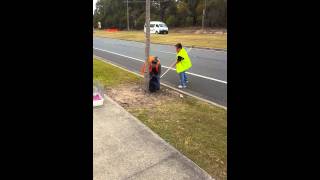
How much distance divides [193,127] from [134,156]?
175 centimetres

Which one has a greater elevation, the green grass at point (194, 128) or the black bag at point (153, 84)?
the black bag at point (153, 84)

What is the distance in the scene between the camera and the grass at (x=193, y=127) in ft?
14.1

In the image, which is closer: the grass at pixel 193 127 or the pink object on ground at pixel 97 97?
the grass at pixel 193 127

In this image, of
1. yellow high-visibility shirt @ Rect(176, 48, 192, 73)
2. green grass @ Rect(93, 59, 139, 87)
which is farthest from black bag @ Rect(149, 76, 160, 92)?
green grass @ Rect(93, 59, 139, 87)

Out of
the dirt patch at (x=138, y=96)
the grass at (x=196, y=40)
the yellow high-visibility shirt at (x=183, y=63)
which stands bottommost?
the dirt patch at (x=138, y=96)

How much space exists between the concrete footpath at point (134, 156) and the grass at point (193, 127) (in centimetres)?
27

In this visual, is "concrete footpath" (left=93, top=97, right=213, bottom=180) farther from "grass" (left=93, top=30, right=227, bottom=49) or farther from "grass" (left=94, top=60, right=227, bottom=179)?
"grass" (left=93, top=30, right=227, bottom=49)

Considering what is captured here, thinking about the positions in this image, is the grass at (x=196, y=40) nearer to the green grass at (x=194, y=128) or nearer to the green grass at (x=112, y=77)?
the green grass at (x=112, y=77)

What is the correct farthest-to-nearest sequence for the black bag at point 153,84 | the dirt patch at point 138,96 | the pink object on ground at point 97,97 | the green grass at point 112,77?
the green grass at point 112,77 → the black bag at point 153,84 → the dirt patch at point 138,96 → the pink object on ground at point 97,97

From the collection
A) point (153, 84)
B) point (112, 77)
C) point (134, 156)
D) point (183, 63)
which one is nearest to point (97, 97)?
point (153, 84)

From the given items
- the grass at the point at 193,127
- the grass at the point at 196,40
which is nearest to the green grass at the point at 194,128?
the grass at the point at 193,127
